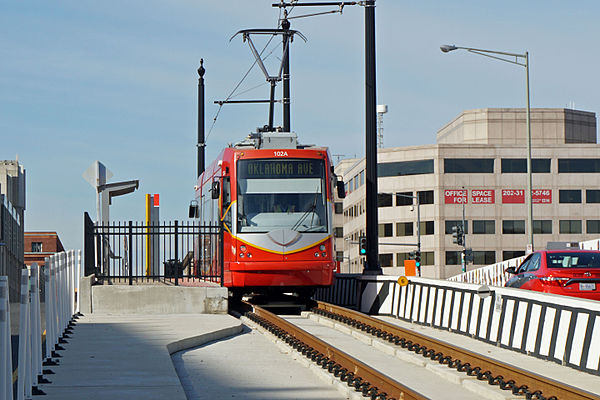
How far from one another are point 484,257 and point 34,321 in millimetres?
94016

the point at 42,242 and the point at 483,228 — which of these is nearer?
the point at 483,228

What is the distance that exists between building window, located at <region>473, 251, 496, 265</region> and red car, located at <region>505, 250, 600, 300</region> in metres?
82.2

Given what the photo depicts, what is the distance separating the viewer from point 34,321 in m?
10.2

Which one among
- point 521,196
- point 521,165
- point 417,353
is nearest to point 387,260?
point 521,196

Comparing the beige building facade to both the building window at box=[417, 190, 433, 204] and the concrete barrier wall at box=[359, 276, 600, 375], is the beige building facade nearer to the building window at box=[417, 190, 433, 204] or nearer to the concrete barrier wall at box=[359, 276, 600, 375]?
the building window at box=[417, 190, 433, 204]

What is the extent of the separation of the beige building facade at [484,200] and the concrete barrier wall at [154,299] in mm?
79183

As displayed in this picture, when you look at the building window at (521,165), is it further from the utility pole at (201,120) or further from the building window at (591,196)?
the utility pole at (201,120)

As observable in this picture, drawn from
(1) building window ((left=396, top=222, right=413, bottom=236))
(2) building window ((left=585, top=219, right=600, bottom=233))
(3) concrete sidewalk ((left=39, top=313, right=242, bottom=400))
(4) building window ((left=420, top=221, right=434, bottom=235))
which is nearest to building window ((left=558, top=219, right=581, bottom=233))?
(2) building window ((left=585, top=219, right=600, bottom=233))

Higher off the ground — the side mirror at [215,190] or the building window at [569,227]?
the side mirror at [215,190]

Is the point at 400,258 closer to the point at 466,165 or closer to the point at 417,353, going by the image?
the point at 466,165

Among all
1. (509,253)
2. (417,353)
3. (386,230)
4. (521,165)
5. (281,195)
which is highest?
(521,165)

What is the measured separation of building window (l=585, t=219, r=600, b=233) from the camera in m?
102

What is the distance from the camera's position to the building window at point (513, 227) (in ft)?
334

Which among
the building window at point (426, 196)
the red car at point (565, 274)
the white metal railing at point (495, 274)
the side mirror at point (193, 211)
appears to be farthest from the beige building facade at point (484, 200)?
the red car at point (565, 274)
